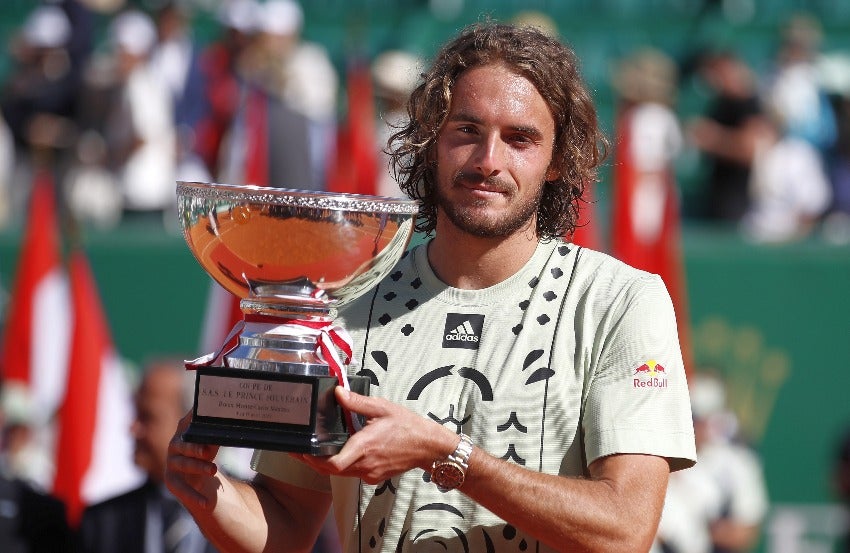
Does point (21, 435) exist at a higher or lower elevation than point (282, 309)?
lower

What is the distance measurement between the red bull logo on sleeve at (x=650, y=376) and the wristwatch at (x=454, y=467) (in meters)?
0.42

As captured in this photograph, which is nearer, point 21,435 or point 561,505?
point 561,505

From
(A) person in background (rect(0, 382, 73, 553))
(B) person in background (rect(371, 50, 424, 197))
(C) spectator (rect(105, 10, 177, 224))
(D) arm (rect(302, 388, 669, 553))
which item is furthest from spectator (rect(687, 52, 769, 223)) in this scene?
(D) arm (rect(302, 388, 669, 553))

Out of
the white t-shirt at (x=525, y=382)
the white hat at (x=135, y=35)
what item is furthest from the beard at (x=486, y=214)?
the white hat at (x=135, y=35)

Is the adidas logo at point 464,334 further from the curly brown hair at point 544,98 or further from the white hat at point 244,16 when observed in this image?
the white hat at point 244,16

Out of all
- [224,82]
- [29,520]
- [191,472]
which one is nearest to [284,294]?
A: [191,472]

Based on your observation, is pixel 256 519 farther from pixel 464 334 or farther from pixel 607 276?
pixel 607 276

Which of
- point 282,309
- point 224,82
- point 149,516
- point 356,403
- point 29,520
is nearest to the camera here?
point 356,403

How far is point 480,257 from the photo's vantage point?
124 inches

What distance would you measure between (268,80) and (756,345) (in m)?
3.37

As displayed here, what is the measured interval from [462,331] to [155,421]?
9.61 ft

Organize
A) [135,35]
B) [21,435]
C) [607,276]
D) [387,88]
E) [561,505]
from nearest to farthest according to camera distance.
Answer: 1. [561,505]
2. [607,276]
3. [21,435]
4. [387,88]
5. [135,35]

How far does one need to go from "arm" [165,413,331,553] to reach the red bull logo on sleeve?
0.77 meters

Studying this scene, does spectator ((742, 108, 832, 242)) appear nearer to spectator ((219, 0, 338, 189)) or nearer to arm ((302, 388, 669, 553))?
spectator ((219, 0, 338, 189))
